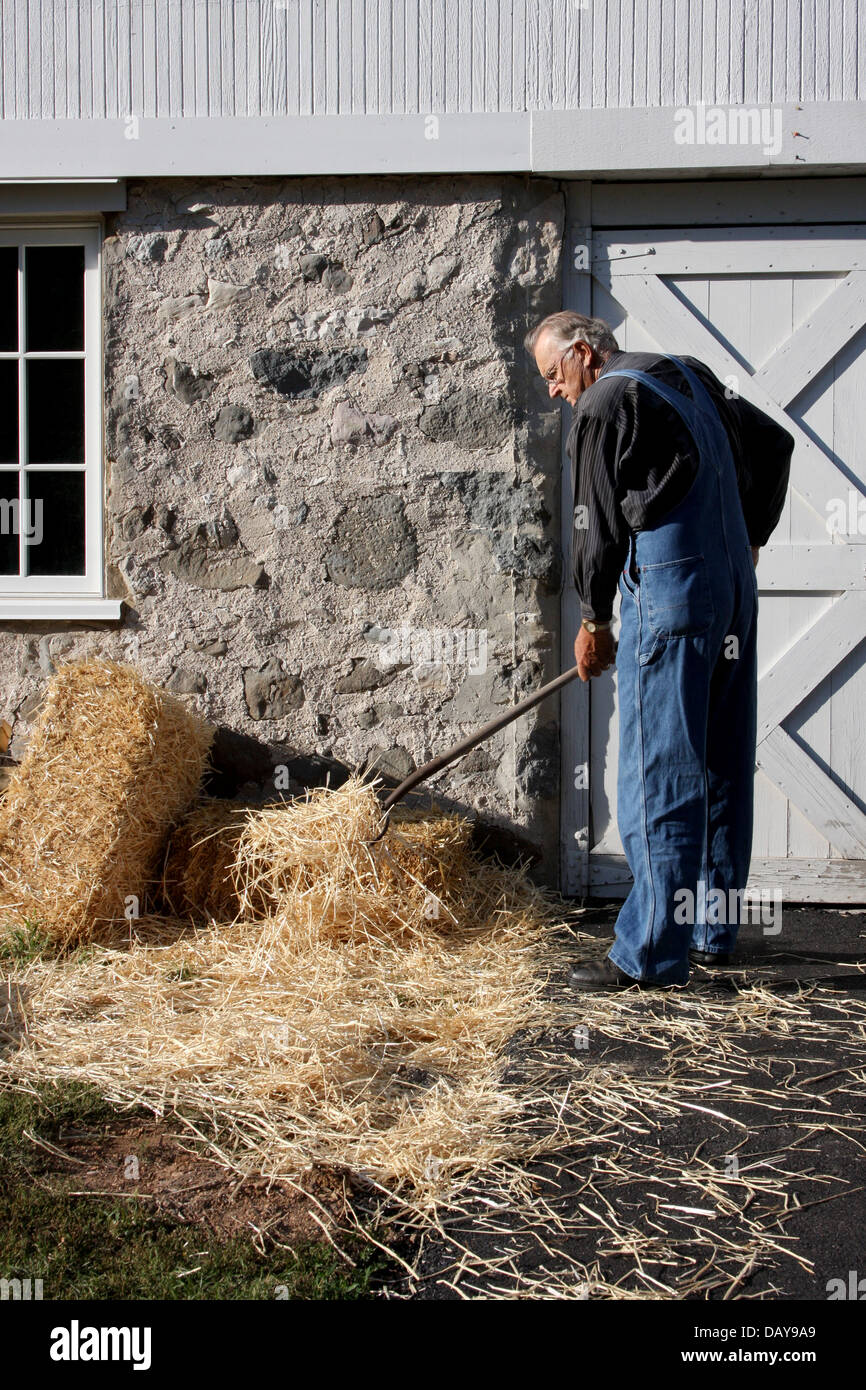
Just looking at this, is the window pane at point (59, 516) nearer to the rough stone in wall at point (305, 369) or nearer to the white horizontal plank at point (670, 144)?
the rough stone in wall at point (305, 369)

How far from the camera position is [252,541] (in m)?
4.56

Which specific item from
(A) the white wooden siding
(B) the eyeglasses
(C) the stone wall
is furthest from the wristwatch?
(A) the white wooden siding

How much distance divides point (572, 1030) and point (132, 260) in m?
3.33

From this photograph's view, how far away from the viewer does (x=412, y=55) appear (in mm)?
4410

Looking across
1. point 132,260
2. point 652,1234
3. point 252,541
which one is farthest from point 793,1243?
point 132,260

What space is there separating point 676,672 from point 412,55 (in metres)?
2.73

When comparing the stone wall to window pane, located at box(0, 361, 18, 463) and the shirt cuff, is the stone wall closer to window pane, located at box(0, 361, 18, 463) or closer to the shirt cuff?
window pane, located at box(0, 361, 18, 463)

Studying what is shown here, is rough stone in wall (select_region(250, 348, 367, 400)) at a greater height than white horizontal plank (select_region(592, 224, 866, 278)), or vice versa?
white horizontal plank (select_region(592, 224, 866, 278))

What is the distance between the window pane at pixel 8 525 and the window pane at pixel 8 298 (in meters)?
0.54

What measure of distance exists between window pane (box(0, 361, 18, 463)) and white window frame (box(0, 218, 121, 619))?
55 mm

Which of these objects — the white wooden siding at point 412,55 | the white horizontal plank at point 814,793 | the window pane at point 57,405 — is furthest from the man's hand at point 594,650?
the window pane at point 57,405

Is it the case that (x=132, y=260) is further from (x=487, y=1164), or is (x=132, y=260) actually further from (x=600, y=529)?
(x=487, y=1164)

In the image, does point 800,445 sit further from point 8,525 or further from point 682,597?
point 8,525

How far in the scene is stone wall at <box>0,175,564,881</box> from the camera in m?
4.44
